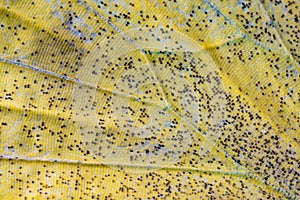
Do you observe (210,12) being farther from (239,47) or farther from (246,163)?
(246,163)

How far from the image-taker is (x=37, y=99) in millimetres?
5156

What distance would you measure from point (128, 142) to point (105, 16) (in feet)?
3.84

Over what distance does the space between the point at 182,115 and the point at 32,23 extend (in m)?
1.58

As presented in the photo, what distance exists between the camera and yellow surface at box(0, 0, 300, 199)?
494 centimetres

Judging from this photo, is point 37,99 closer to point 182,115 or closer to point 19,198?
point 19,198

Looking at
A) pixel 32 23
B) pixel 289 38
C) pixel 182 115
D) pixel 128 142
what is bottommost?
pixel 128 142

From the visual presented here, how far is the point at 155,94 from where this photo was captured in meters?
5.01

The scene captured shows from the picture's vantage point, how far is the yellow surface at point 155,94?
4941mm

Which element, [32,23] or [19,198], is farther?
[19,198]

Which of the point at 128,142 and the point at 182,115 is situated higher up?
the point at 182,115

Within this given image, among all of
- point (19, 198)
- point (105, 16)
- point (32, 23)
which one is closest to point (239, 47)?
point (105, 16)

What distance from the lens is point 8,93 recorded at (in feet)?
16.9

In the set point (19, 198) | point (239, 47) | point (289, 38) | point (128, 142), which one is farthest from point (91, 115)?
point (289, 38)

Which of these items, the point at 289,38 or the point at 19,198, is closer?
the point at 289,38
